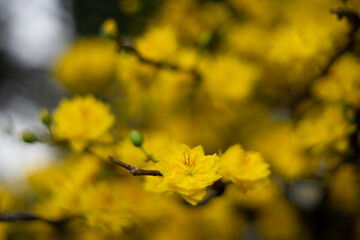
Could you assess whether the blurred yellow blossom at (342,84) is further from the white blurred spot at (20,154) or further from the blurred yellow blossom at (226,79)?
the white blurred spot at (20,154)

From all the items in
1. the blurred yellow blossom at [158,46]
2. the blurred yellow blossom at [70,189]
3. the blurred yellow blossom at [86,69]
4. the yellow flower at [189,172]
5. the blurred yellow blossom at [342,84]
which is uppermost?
the blurred yellow blossom at [86,69]

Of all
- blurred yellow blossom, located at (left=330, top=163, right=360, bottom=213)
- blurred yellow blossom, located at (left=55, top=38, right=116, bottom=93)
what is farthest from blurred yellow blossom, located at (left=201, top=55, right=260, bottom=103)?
blurred yellow blossom, located at (left=55, top=38, right=116, bottom=93)

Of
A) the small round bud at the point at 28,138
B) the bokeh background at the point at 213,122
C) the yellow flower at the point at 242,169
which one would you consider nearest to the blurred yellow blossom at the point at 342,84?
the bokeh background at the point at 213,122

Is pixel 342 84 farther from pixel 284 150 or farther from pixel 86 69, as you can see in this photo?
pixel 86 69

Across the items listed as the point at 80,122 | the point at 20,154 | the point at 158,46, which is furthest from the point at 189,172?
the point at 20,154

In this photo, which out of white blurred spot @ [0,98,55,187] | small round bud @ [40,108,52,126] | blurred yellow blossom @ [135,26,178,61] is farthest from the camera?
white blurred spot @ [0,98,55,187]

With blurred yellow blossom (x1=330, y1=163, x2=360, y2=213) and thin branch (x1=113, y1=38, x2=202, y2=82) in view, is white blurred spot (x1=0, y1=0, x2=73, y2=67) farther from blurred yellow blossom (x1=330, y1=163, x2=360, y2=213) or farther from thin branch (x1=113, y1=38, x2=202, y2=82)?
blurred yellow blossom (x1=330, y1=163, x2=360, y2=213)
